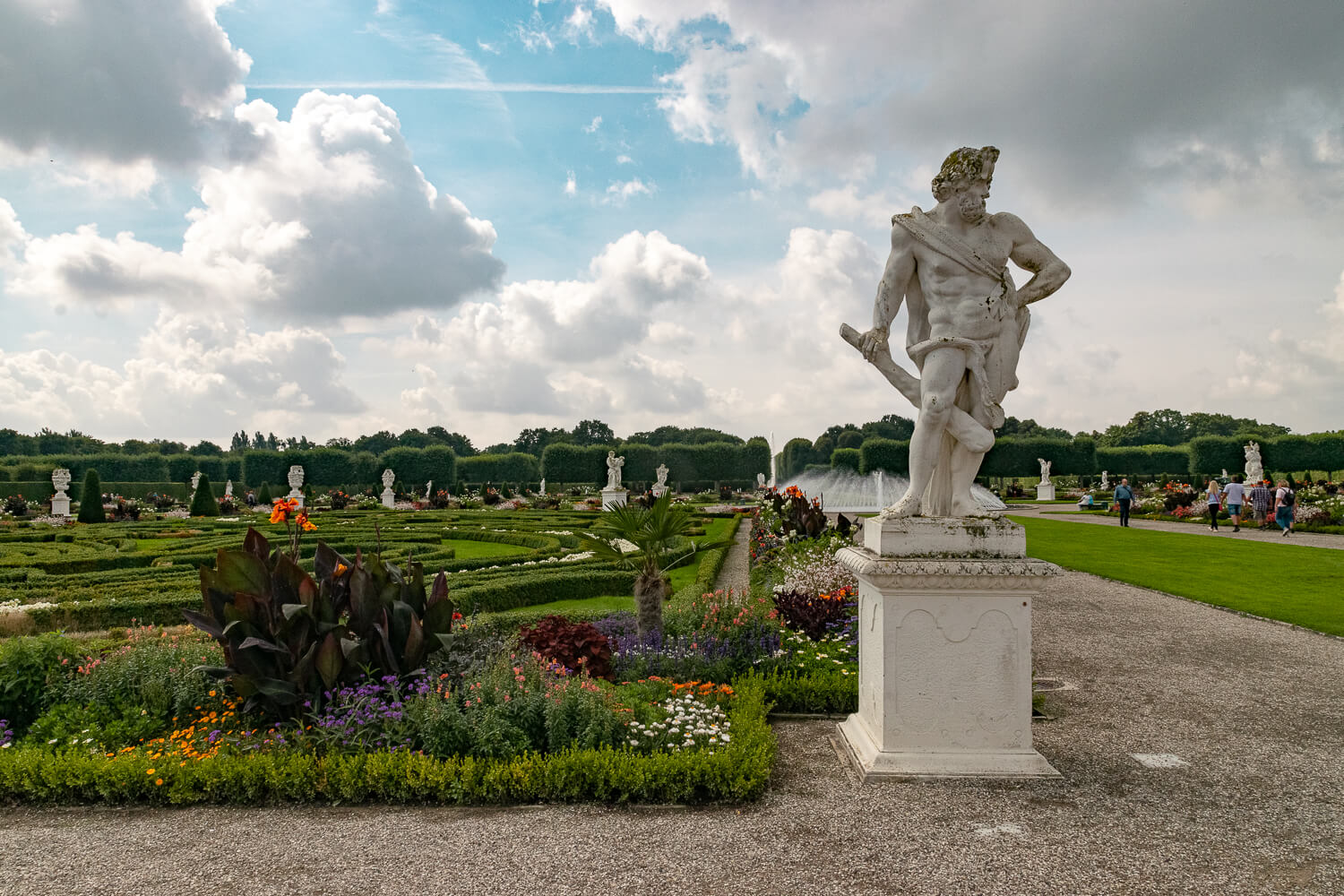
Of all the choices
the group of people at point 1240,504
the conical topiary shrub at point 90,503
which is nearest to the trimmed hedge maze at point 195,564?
the conical topiary shrub at point 90,503

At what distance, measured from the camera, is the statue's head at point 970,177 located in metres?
3.90

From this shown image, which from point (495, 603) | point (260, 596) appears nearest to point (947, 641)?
point (260, 596)

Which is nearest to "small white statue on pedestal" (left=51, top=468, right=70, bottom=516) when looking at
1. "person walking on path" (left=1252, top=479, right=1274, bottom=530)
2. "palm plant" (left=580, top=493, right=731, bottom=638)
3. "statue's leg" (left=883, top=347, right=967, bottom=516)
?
"palm plant" (left=580, top=493, right=731, bottom=638)

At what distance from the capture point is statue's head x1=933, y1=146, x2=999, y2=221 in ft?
12.8

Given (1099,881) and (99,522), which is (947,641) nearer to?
(1099,881)

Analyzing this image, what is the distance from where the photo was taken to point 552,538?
1387 centimetres

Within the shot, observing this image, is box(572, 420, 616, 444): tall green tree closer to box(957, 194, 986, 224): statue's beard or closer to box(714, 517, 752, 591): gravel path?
box(714, 517, 752, 591): gravel path

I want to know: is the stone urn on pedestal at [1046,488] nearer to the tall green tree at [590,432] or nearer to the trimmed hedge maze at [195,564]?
the trimmed hedge maze at [195,564]

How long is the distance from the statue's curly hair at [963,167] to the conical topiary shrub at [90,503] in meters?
24.6

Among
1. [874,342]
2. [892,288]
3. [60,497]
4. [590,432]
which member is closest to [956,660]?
[874,342]

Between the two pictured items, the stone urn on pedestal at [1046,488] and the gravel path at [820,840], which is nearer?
the gravel path at [820,840]

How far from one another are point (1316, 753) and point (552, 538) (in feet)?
37.2

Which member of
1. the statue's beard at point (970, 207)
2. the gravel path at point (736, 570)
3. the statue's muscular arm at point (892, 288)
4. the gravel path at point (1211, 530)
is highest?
the statue's beard at point (970, 207)

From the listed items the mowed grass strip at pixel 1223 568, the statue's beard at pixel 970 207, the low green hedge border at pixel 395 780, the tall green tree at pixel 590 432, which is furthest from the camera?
the tall green tree at pixel 590 432
